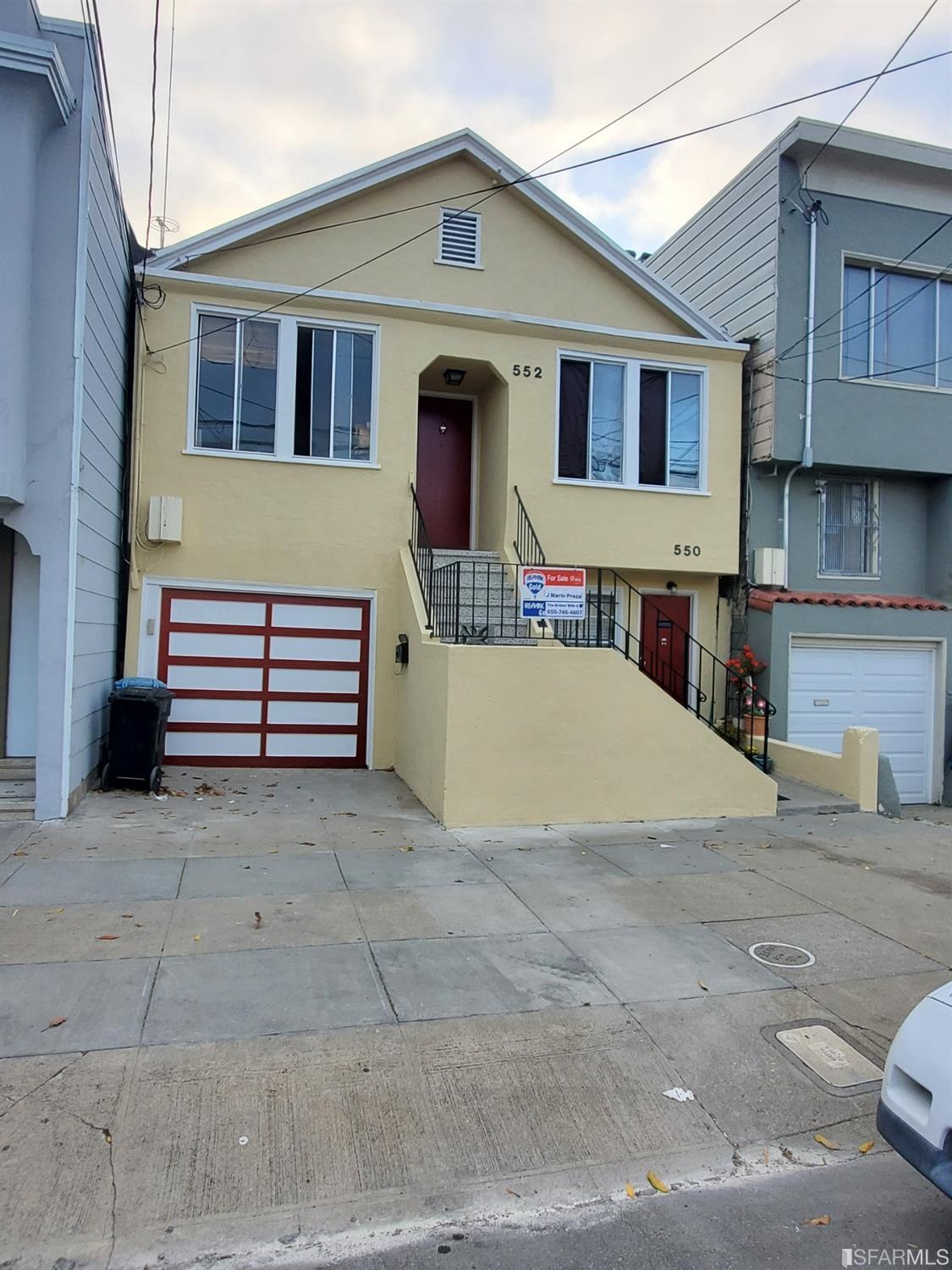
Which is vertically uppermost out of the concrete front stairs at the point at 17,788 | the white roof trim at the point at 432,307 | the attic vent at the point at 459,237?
the attic vent at the point at 459,237

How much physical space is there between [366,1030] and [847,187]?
42.6ft

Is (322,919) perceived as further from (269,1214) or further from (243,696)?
(243,696)

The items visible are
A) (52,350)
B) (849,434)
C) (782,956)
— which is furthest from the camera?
(849,434)

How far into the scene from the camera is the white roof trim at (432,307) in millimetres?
9961

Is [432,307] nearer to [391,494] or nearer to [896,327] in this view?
[391,494]

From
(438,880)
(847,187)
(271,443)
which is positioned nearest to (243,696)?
(271,443)

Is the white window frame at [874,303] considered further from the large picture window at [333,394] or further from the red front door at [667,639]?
the large picture window at [333,394]

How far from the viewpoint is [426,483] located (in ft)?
39.6

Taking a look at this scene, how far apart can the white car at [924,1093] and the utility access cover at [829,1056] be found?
1030 millimetres

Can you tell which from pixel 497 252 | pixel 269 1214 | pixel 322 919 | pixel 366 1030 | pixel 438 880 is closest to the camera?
pixel 269 1214

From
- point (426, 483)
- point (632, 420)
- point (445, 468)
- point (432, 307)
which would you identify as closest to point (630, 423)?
point (632, 420)

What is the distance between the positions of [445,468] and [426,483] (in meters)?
0.39

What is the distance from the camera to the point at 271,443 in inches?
408

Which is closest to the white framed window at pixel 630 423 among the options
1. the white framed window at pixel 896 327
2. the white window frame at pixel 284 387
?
the white framed window at pixel 896 327
